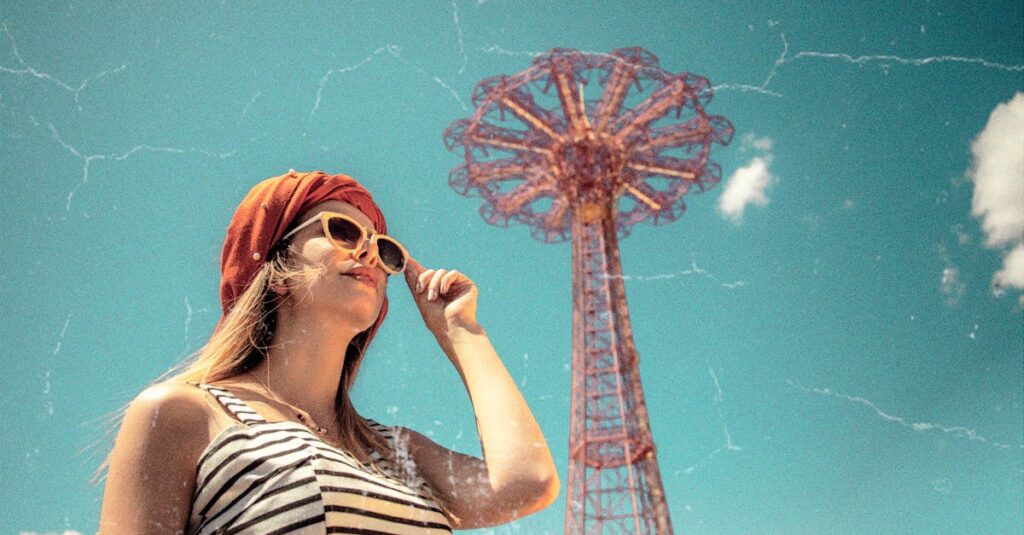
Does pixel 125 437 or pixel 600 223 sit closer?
pixel 125 437

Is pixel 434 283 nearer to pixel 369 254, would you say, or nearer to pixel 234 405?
pixel 369 254

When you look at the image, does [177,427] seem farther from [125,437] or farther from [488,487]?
[488,487]

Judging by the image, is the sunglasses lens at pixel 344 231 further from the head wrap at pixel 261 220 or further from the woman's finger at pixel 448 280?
the woman's finger at pixel 448 280

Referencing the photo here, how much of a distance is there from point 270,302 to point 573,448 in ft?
44.7

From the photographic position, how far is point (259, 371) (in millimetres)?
1415

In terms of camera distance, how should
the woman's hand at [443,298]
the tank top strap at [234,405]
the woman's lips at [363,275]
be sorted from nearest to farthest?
the tank top strap at [234,405], the woman's lips at [363,275], the woman's hand at [443,298]

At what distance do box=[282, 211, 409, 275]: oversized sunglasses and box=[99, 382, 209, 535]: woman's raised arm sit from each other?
43 cm

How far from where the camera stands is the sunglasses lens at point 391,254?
1.53 m

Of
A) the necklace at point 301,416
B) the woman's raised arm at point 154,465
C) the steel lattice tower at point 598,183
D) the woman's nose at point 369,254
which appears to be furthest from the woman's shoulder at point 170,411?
the steel lattice tower at point 598,183

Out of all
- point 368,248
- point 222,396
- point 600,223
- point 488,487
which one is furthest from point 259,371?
point 600,223

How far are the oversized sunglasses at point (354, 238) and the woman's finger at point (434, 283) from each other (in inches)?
2.6

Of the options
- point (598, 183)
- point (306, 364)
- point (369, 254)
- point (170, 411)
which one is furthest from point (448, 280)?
point (598, 183)

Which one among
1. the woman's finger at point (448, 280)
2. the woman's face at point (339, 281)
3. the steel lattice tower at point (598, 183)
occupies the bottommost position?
the woman's face at point (339, 281)

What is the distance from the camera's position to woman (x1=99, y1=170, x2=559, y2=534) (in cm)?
110
